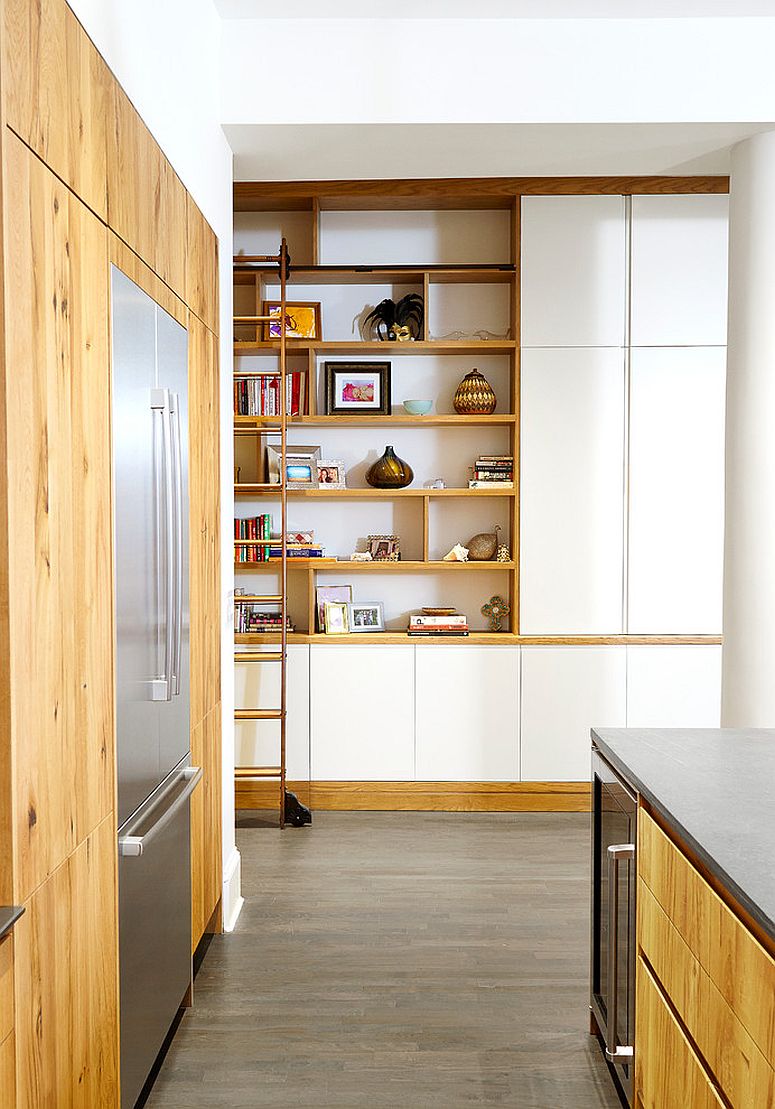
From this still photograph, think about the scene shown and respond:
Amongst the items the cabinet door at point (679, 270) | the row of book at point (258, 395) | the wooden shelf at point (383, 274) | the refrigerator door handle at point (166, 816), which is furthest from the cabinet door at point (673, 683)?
the refrigerator door handle at point (166, 816)

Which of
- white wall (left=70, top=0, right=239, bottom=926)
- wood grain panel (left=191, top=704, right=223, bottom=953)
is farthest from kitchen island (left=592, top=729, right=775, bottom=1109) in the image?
white wall (left=70, top=0, right=239, bottom=926)

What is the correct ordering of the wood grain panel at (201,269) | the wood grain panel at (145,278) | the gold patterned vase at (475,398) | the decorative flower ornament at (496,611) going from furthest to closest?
1. the decorative flower ornament at (496,611)
2. the gold patterned vase at (475,398)
3. the wood grain panel at (201,269)
4. the wood grain panel at (145,278)

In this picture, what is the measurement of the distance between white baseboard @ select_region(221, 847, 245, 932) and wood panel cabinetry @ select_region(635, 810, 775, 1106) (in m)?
1.71

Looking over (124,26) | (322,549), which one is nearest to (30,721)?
(124,26)

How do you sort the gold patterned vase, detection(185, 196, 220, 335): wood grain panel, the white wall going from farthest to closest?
the gold patterned vase, detection(185, 196, 220, 335): wood grain panel, the white wall

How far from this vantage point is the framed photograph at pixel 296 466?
201 inches

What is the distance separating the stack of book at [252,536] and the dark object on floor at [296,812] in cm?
115

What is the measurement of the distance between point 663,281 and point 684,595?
1.51 metres

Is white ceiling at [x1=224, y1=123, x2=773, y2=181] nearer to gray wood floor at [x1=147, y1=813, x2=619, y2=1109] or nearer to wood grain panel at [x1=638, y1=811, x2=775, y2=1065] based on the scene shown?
wood grain panel at [x1=638, y1=811, x2=775, y2=1065]

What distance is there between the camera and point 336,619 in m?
5.07

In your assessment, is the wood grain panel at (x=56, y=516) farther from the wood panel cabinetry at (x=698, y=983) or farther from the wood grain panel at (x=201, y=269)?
the wood panel cabinetry at (x=698, y=983)

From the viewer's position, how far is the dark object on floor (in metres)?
4.70

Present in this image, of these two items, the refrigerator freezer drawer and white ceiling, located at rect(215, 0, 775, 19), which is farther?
white ceiling, located at rect(215, 0, 775, 19)

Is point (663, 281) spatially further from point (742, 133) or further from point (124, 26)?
point (124, 26)
